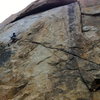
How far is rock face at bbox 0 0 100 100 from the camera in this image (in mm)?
6238

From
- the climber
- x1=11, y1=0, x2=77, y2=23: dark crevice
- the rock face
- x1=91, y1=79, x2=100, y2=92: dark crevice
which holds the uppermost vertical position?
x1=11, y1=0, x2=77, y2=23: dark crevice

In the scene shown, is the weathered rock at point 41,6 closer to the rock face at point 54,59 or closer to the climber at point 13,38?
the rock face at point 54,59

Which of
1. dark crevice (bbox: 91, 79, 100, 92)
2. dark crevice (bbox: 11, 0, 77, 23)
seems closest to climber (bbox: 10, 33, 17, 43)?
dark crevice (bbox: 11, 0, 77, 23)

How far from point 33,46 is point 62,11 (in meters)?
2.16

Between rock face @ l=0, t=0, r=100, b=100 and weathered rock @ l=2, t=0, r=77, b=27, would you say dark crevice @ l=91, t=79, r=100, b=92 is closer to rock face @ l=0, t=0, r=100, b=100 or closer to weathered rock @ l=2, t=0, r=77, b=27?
rock face @ l=0, t=0, r=100, b=100

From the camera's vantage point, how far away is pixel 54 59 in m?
7.11

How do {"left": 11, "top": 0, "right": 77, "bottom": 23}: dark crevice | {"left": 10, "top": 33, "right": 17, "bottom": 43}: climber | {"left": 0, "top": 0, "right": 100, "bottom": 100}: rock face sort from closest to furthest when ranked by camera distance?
{"left": 0, "top": 0, "right": 100, "bottom": 100}: rock face, {"left": 10, "top": 33, "right": 17, "bottom": 43}: climber, {"left": 11, "top": 0, "right": 77, "bottom": 23}: dark crevice

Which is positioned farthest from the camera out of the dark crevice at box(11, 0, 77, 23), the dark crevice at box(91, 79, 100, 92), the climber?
the dark crevice at box(11, 0, 77, 23)

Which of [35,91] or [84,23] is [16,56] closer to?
[35,91]

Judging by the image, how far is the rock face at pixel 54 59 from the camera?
20.5ft

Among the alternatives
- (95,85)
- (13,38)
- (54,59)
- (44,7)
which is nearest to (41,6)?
(44,7)

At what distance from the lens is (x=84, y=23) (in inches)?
322

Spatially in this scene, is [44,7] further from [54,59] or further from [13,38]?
[54,59]

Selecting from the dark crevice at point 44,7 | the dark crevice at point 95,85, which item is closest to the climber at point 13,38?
the dark crevice at point 44,7
